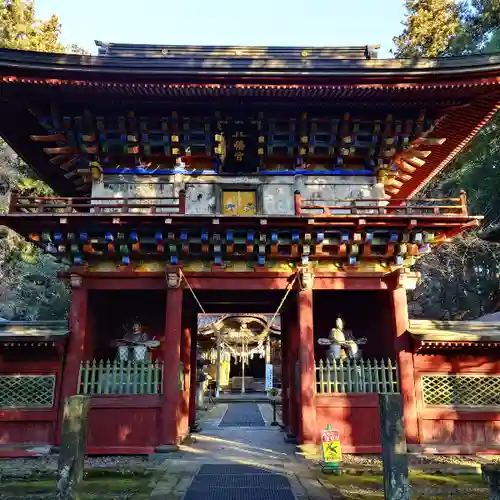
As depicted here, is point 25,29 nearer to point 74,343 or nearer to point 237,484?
point 74,343

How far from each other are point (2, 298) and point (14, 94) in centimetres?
2142

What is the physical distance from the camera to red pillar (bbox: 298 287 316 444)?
402 inches

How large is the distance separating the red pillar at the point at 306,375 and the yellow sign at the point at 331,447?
1.70 meters

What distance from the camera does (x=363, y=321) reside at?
1316 cm

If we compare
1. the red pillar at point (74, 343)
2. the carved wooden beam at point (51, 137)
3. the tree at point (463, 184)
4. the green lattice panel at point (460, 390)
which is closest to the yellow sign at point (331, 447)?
the green lattice panel at point (460, 390)

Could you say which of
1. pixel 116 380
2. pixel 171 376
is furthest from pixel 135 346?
pixel 171 376

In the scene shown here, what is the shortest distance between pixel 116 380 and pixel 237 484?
450cm

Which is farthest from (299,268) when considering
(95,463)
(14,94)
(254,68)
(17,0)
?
(17,0)

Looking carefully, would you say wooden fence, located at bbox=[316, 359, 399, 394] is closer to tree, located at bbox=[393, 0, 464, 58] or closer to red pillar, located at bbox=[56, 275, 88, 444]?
red pillar, located at bbox=[56, 275, 88, 444]

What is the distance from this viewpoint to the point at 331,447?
335 inches

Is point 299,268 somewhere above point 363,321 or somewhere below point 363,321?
A: above

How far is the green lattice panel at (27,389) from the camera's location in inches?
419

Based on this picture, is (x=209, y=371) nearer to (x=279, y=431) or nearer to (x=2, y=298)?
(x=2, y=298)

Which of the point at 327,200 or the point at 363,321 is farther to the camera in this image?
the point at 363,321
